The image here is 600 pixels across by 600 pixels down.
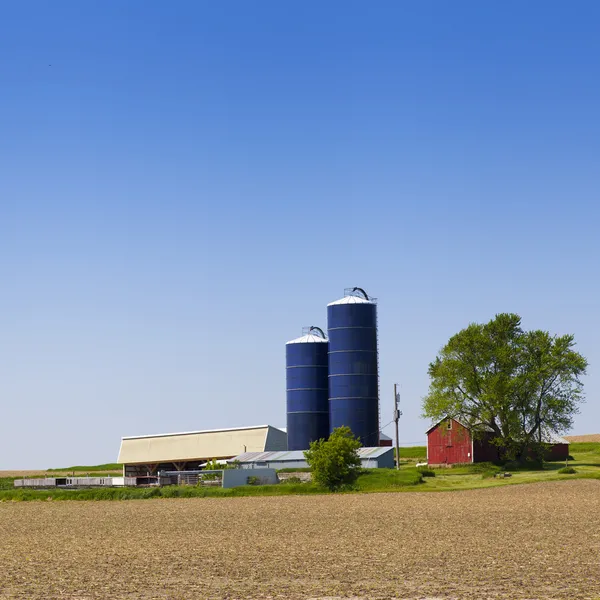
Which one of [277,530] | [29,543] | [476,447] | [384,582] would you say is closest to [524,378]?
[476,447]

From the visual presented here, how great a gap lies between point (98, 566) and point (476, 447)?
65.6 metres

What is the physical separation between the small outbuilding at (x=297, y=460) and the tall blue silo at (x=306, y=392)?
7152 millimetres

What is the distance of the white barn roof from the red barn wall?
1638 cm

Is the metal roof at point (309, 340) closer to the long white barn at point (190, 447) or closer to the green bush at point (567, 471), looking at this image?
the long white barn at point (190, 447)

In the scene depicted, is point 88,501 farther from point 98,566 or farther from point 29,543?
point 98,566

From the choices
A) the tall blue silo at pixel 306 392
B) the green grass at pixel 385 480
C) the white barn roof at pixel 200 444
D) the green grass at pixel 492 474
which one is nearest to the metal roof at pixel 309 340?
the tall blue silo at pixel 306 392

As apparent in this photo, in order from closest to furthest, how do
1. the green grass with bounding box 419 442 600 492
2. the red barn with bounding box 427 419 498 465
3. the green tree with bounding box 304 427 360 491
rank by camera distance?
1. the green tree with bounding box 304 427 360 491
2. the green grass with bounding box 419 442 600 492
3. the red barn with bounding box 427 419 498 465

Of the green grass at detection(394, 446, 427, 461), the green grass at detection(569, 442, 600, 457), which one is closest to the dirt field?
the green grass at detection(569, 442, 600, 457)

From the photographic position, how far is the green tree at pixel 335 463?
214ft

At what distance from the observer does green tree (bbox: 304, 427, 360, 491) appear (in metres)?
65.4

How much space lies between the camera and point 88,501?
6819 centimetres

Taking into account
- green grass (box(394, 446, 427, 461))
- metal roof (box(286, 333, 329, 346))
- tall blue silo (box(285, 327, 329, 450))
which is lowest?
green grass (box(394, 446, 427, 461))

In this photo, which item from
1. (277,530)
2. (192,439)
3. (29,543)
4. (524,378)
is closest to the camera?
(29,543)

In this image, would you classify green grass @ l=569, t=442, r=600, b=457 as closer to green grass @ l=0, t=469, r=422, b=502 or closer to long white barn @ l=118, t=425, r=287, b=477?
long white barn @ l=118, t=425, r=287, b=477
